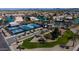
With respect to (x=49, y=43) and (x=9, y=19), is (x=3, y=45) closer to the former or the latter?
(x=9, y=19)

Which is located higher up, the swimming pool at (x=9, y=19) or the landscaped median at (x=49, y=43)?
the swimming pool at (x=9, y=19)

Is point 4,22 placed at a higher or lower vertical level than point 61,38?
higher

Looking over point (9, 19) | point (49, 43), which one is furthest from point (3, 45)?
point (49, 43)

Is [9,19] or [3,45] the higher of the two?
[9,19]

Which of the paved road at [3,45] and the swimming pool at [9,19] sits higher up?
the swimming pool at [9,19]

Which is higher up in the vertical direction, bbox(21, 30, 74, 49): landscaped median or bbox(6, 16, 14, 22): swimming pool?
bbox(6, 16, 14, 22): swimming pool

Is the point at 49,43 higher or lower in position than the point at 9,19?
lower

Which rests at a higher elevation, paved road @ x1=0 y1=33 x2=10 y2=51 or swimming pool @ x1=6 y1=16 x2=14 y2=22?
swimming pool @ x1=6 y1=16 x2=14 y2=22
